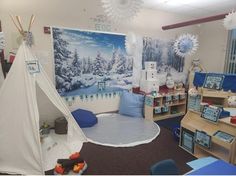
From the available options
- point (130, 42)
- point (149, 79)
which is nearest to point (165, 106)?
point (149, 79)

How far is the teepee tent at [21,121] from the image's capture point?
91.5 inches

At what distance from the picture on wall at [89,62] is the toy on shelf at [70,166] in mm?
1625

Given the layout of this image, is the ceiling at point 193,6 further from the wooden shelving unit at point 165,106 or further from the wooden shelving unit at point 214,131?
the wooden shelving unit at point 214,131

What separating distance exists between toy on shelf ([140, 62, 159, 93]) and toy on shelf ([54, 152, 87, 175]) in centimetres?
251

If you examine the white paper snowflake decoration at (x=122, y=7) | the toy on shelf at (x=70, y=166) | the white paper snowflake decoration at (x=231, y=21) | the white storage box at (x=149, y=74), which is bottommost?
the toy on shelf at (x=70, y=166)

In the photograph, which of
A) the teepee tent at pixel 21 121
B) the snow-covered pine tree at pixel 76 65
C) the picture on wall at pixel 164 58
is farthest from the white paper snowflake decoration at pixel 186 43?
the teepee tent at pixel 21 121

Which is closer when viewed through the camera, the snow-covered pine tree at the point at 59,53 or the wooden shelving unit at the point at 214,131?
the wooden shelving unit at the point at 214,131

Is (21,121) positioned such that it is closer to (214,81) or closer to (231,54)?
(214,81)

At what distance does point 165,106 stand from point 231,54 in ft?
7.65

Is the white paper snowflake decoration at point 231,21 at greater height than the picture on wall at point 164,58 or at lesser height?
greater

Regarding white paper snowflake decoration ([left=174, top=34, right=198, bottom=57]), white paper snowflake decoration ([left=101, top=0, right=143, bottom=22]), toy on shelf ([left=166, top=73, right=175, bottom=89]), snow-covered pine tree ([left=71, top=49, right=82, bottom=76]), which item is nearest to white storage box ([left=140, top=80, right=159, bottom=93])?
toy on shelf ([left=166, top=73, right=175, bottom=89])

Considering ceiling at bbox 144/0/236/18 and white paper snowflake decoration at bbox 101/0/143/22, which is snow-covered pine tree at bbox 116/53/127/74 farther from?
white paper snowflake decoration at bbox 101/0/143/22

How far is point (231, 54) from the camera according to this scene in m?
4.84

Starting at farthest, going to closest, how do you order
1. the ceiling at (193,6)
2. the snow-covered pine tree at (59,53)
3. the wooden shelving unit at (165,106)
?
the wooden shelving unit at (165,106), the ceiling at (193,6), the snow-covered pine tree at (59,53)
